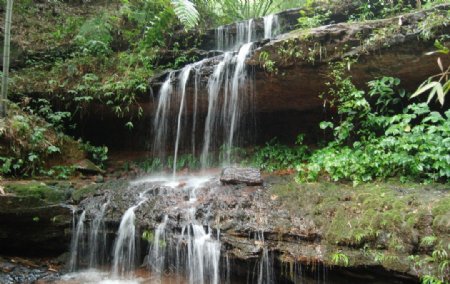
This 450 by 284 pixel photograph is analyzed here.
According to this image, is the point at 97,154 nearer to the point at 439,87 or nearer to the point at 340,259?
the point at 340,259

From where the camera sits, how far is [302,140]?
7.91m

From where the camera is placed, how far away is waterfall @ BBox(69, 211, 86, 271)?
579 centimetres

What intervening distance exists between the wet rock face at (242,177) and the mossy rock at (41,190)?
294cm

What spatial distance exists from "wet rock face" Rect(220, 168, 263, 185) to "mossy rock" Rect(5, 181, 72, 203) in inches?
116

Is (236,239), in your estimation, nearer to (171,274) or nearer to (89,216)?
(171,274)

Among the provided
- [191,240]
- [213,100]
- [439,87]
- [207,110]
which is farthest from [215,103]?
[439,87]

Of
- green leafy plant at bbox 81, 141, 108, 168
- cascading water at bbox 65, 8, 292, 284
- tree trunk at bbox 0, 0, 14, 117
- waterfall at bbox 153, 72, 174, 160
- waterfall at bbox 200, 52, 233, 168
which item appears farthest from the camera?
green leafy plant at bbox 81, 141, 108, 168

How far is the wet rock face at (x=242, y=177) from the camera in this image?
19.6 ft

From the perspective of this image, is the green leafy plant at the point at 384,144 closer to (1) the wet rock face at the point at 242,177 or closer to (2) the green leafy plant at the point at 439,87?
(1) the wet rock face at the point at 242,177

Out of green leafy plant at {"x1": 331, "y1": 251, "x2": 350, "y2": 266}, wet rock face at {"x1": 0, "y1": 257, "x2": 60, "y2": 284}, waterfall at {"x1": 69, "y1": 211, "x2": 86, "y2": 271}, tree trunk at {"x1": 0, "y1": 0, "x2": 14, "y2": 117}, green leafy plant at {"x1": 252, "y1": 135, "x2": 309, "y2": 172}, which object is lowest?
wet rock face at {"x1": 0, "y1": 257, "x2": 60, "y2": 284}

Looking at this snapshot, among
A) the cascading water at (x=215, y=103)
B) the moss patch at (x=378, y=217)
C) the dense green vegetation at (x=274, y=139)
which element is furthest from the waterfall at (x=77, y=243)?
the moss patch at (x=378, y=217)

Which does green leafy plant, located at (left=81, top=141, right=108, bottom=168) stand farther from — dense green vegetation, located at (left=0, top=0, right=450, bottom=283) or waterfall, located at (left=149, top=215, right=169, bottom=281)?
waterfall, located at (left=149, top=215, right=169, bottom=281)

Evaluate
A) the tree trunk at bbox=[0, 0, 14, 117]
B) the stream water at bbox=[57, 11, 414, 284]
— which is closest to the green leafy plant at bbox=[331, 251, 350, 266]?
the stream water at bbox=[57, 11, 414, 284]

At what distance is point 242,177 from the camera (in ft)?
19.9
